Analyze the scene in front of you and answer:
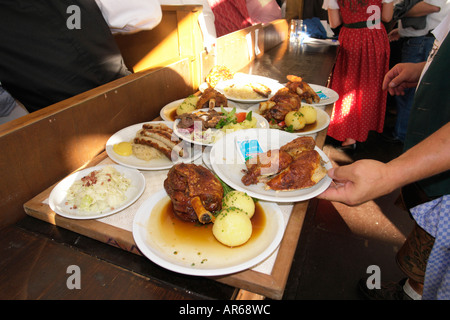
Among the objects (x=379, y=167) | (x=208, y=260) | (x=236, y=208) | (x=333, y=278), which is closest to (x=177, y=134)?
(x=236, y=208)

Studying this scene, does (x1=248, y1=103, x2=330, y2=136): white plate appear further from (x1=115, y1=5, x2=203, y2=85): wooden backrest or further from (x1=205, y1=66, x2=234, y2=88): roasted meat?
(x1=115, y1=5, x2=203, y2=85): wooden backrest

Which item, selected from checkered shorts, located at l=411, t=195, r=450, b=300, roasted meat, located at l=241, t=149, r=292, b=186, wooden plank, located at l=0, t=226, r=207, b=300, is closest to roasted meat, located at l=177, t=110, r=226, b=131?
roasted meat, located at l=241, t=149, r=292, b=186

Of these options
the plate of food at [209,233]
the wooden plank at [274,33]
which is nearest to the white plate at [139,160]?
the plate of food at [209,233]

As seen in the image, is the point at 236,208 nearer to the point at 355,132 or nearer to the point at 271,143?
the point at 271,143

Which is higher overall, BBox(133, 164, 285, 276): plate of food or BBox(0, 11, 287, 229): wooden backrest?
BBox(0, 11, 287, 229): wooden backrest

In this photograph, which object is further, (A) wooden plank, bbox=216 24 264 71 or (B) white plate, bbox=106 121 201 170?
(A) wooden plank, bbox=216 24 264 71

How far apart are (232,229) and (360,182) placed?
61 centimetres

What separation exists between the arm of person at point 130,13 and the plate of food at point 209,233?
1.33m

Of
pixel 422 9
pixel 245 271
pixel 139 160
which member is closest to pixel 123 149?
pixel 139 160

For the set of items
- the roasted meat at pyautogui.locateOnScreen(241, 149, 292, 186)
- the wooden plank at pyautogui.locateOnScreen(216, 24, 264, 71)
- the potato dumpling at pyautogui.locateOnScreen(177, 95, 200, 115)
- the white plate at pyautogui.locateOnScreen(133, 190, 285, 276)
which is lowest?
the white plate at pyautogui.locateOnScreen(133, 190, 285, 276)

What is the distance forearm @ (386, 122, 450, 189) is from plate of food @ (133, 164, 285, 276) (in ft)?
1.73

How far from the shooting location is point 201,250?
1013mm

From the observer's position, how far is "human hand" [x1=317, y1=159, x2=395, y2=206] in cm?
118

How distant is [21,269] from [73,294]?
0.82ft
